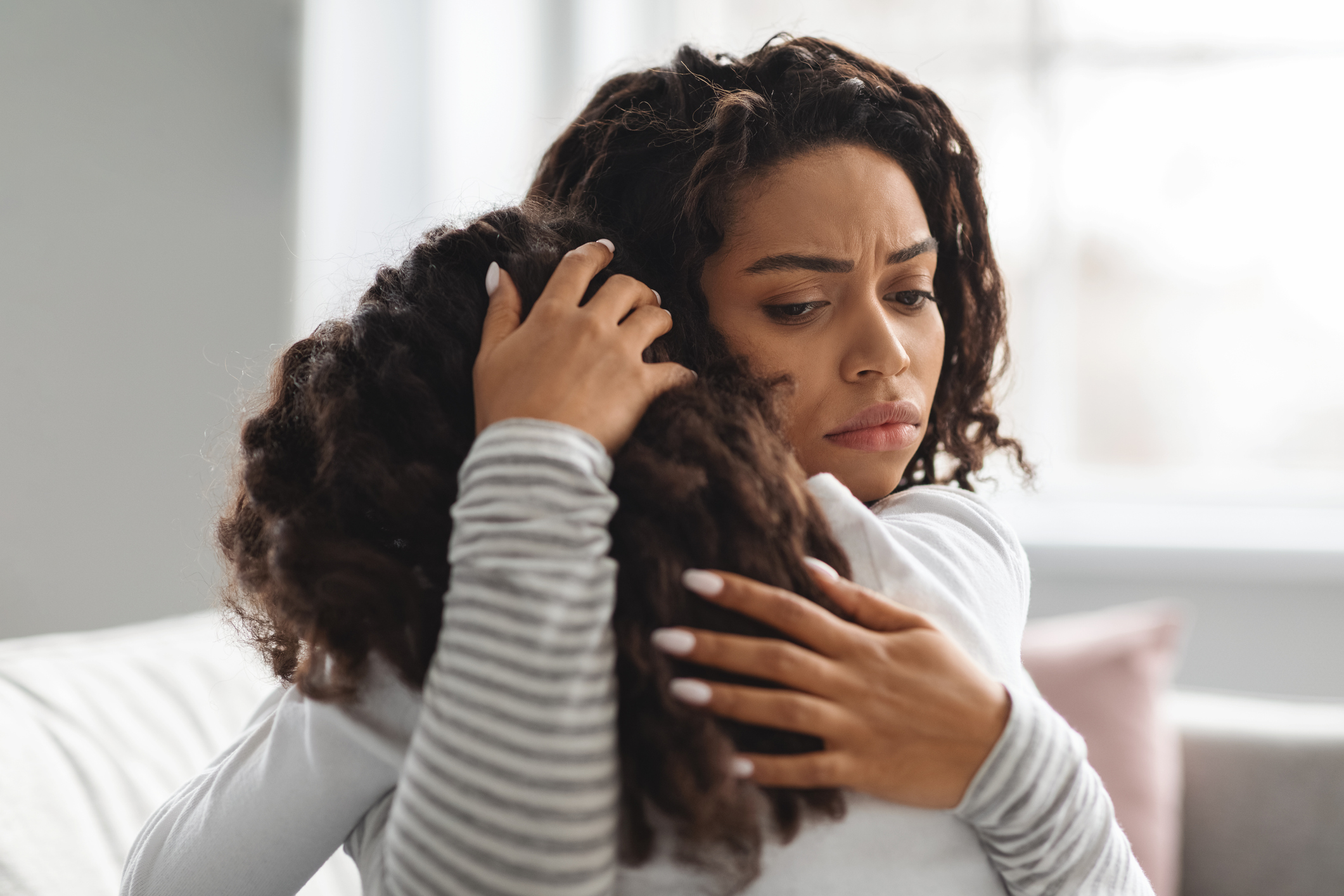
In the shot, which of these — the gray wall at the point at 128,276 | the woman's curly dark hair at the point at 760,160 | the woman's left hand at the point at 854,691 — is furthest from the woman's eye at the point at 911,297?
the gray wall at the point at 128,276

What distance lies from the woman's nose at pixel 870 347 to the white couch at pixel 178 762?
591mm

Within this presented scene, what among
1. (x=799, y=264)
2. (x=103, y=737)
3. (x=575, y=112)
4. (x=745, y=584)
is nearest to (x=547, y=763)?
(x=745, y=584)

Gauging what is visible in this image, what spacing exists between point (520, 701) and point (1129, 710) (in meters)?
1.28

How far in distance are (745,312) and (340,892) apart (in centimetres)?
78

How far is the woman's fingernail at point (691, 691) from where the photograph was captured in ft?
1.92

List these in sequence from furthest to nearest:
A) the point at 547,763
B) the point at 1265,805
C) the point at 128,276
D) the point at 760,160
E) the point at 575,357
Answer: the point at 128,276
the point at 1265,805
the point at 760,160
the point at 575,357
the point at 547,763

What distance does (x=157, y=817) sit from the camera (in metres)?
0.82

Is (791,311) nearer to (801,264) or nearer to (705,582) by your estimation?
(801,264)

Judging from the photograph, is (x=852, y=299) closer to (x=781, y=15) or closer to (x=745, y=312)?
(x=745, y=312)

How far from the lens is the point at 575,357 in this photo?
652 mm

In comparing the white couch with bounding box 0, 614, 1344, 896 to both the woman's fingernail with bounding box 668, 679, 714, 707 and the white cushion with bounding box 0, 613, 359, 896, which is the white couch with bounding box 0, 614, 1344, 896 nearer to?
the white cushion with bounding box 0, 613, 359, 896

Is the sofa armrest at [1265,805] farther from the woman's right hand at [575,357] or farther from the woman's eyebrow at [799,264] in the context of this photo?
the woman's right hand at [575,357]

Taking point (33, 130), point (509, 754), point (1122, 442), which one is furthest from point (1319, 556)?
point (33, 130)

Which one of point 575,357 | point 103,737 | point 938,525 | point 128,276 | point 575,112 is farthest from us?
point 575,112
